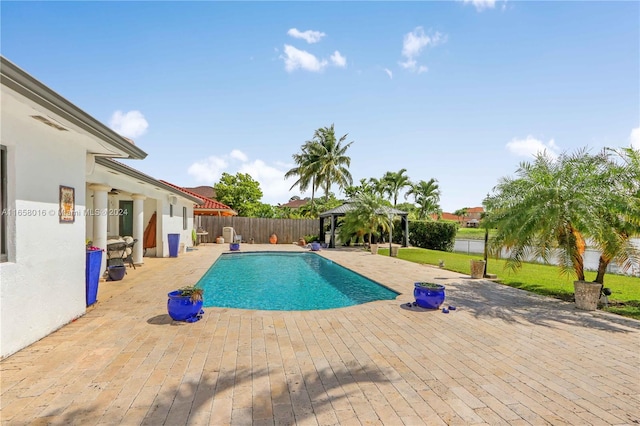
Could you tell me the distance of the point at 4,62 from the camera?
8.05 feet

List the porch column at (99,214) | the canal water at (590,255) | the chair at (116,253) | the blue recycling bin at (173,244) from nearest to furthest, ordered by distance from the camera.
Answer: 1. the canal water at (590,255)
2. the porch column at (99,214)
3. the chair at (116,253)
4. the blue recycling bin at (173,244)

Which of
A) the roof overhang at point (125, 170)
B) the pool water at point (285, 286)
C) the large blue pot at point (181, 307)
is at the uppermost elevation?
the roof overhang at point (125, 170)

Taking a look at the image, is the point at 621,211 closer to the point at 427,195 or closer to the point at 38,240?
the point at 38,240

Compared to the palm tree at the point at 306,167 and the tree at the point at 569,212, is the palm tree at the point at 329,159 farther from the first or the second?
the tree at the point at 569,212

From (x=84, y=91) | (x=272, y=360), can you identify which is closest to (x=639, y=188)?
(x=272, y=360)

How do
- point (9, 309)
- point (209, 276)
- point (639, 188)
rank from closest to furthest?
1. point (9, 309)
2. point (639, 188)
3. point (209, 276)

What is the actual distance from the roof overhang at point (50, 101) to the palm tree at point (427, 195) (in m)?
40.1

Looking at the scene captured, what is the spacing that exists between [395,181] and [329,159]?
9.02 metres

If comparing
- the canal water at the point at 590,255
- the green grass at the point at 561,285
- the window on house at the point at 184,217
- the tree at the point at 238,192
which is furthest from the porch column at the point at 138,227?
the tree at the point at 238,192

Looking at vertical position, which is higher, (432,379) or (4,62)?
(4,62)

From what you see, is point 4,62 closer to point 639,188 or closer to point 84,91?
point 84,91

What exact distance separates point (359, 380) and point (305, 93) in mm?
12925

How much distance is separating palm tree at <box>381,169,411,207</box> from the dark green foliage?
46.4 feet

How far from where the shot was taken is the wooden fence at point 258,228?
23.5 meters
